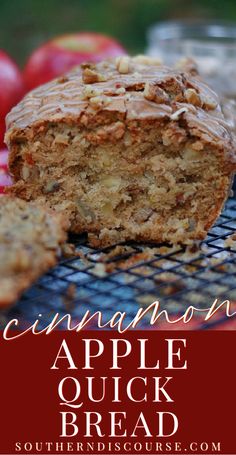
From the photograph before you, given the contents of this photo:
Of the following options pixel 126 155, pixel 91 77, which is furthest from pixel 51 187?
pixel 91 77

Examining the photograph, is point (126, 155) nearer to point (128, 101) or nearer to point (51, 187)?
point (128, 101)

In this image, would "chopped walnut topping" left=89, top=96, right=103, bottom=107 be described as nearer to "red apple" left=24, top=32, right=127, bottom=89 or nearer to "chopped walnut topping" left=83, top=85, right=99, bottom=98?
"chopped walnut topping" left=83, top=85, right=99, bottom=98

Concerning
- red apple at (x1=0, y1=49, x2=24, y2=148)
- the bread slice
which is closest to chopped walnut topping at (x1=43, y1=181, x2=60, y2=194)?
the bread slice

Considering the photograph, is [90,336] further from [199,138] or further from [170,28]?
[170,28]

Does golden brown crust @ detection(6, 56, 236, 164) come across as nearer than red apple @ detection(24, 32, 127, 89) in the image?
Yes

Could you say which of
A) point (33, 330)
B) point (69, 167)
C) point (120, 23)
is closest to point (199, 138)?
point (69, 167)

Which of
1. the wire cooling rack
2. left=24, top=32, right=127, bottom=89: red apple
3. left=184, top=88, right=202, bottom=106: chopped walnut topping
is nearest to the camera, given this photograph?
the wire cooling rack
